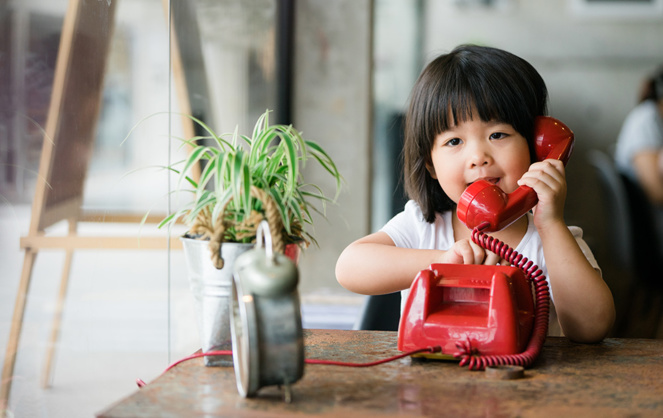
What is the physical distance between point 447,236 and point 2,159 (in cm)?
96

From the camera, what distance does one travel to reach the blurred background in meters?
0.97

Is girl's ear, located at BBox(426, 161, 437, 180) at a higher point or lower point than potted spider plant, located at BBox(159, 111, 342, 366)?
higher

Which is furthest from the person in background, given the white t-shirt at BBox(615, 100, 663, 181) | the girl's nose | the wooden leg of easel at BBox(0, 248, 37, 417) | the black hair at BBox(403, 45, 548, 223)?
the wooden leg of easel at BBox(0, 248, 37, 417)

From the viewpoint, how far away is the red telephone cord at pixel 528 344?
86cm

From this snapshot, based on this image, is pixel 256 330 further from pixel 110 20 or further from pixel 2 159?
pixel 110 20

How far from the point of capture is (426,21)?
4.32 meters

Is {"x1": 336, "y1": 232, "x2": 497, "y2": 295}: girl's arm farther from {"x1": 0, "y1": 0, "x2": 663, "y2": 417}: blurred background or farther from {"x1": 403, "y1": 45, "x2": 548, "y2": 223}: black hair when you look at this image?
{"x1": 0, "y1": 0, "x2": 663, "y2": 417}: blurred background

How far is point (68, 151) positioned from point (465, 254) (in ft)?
2.20

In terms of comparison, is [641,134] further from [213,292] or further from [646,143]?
[213,292]

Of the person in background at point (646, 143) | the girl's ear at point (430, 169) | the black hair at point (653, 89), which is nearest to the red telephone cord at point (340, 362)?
the girl's ear at point (430, 169)

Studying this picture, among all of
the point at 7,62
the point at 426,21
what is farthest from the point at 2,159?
the point at 426,21

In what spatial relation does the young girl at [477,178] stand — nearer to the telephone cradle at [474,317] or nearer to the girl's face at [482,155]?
the girl's face at [482,155]

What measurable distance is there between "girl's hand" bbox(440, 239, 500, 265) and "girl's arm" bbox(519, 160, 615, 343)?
10cm

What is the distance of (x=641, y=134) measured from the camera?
4094 mm
